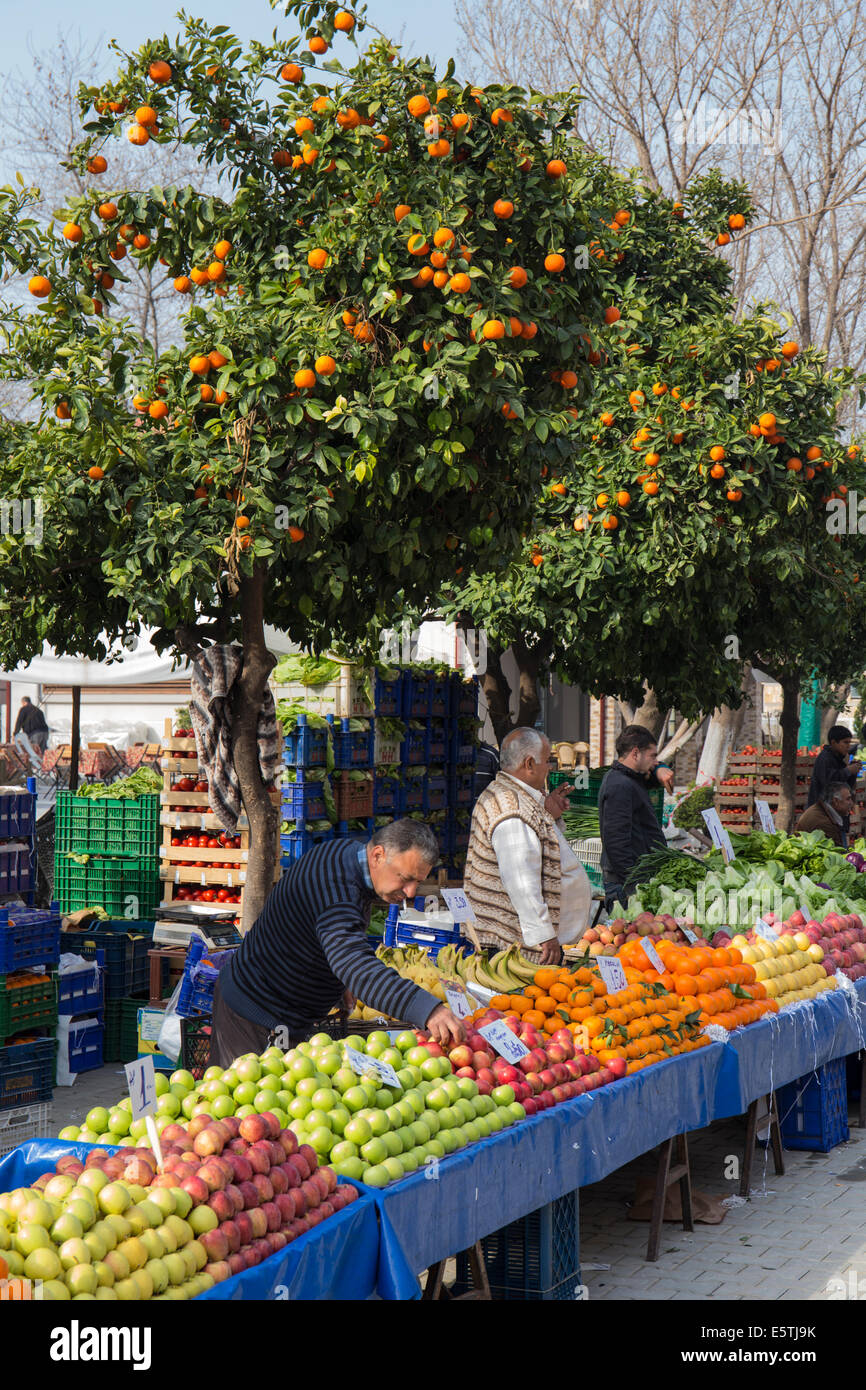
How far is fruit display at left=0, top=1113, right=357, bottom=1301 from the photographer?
2.66m

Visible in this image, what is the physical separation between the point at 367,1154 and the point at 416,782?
7484mm

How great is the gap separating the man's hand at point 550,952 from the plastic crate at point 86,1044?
3236 mm

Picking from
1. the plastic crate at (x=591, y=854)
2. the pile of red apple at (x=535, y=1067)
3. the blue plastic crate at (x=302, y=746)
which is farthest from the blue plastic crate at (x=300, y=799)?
the pile of red apple at (x=535, y=1067)

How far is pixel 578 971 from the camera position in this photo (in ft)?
17.7

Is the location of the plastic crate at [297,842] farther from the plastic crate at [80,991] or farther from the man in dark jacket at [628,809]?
the man in dark jacket at [628,809]

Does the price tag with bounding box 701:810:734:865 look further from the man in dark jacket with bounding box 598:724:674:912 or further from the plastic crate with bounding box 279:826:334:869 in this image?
the plastic crate with bounding box 279:826:334:869

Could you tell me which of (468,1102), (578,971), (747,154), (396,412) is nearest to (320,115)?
(396,412)

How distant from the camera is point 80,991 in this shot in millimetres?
7812

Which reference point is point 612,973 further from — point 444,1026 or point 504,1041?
point 444,1026

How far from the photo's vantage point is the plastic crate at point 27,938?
7.05m

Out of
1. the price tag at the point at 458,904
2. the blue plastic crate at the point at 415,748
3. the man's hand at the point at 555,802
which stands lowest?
the price tag at the point at 458,904

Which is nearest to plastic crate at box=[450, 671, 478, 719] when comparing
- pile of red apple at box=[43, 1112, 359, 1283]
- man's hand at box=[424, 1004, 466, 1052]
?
man's hand at box=[424, 1004, 466, 1052]

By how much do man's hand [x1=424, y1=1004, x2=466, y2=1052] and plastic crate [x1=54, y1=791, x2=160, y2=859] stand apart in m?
5.58
